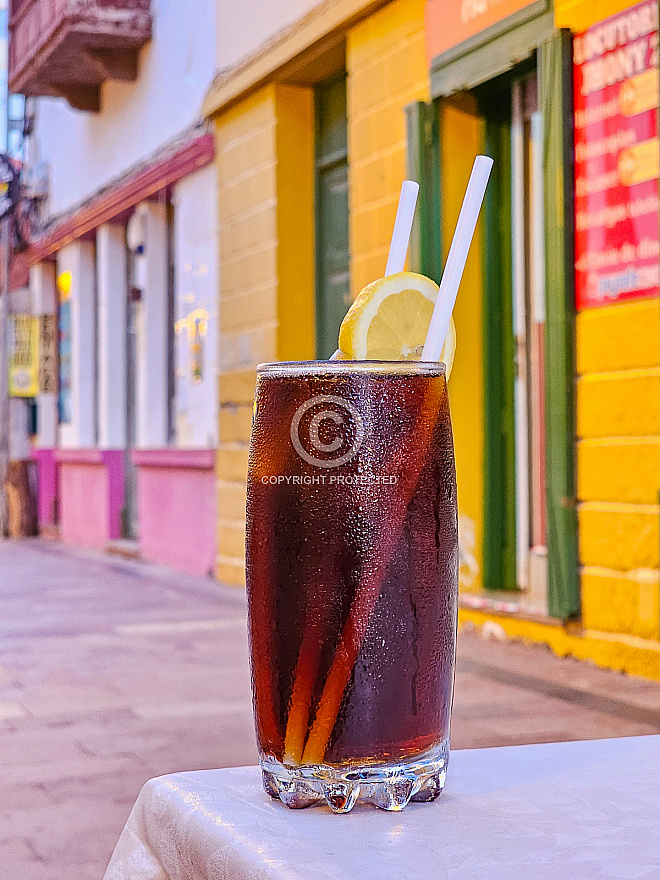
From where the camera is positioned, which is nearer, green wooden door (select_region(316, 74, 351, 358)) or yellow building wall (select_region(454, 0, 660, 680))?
yellow building wall (select_region(454, 0, 660, 680))

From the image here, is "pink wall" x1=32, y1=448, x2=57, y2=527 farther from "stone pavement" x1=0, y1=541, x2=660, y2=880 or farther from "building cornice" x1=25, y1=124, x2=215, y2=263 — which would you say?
"stone pavement" x1=0, y1=541, x2=660, y2=880

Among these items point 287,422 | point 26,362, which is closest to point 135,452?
point 26,362

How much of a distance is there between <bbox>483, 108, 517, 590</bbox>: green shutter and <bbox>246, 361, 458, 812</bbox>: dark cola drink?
4720mm

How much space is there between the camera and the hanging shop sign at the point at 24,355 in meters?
13.3

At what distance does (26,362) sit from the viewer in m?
13.3

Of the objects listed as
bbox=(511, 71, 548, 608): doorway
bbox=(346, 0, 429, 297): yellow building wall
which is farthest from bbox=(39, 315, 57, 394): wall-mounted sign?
bbox=(511, 71, 548, 608): doorway

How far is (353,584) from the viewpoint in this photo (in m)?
0.94

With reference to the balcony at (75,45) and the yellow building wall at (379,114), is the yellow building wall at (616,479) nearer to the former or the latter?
the yellow building wall at (379,114)

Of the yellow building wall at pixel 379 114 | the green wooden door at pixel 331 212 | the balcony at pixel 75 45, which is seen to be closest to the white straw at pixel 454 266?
the yellow building wall at pixel 379 114

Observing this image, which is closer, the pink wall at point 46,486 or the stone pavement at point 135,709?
the stone pavement at point 135,709

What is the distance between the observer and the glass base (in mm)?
933

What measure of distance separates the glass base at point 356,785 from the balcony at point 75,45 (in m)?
9.59

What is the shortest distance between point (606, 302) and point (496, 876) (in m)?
4.01

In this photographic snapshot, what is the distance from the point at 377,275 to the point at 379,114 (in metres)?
0.79
